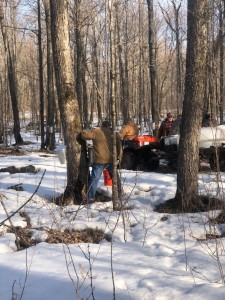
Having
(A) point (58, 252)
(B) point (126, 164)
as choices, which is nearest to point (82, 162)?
(A) point (58, 252)

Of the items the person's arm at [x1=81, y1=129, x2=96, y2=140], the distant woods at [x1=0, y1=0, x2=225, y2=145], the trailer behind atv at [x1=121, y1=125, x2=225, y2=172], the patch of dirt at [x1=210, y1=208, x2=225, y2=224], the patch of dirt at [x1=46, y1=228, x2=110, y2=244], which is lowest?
the patch of dirt at [x1=46, y1=228, x2=110, y2=244]

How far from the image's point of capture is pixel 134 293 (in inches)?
141

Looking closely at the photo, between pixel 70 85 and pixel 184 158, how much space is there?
8.11 feet

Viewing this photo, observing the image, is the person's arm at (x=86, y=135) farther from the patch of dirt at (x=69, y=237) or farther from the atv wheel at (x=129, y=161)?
the atv wheel at (x=129, y=161)

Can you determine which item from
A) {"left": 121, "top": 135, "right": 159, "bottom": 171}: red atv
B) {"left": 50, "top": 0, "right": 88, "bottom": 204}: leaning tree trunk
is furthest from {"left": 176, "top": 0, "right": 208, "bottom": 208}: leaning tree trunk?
{"left": 121, "top": 135, "right": 159, "bottom": 171}: red atv

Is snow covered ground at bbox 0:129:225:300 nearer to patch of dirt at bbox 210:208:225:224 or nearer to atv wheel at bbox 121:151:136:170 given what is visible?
patch of dirt at bbox 210:208:225:224

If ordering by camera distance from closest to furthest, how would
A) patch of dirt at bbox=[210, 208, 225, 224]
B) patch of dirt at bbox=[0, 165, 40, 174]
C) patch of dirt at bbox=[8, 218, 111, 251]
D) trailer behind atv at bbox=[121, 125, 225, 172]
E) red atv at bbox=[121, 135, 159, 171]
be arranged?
patch of dirt at bbox=[8, 218, 111, 251] < patch of dirt at bbox=[210, 208, 225, 224] < patch of dirt at bbox=[0, 165, 40, 174] < trailer behind atv at bbox=[121, 125, 225, 172] < red atv at bbox=[121, 135, 159, 171]

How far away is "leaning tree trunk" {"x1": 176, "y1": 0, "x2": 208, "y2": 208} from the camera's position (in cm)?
643

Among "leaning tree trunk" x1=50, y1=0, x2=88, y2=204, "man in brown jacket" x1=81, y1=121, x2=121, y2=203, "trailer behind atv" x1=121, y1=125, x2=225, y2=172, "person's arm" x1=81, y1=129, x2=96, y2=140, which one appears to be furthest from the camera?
"trailer behind atv" x1=121, y1=125, x2=225, y2=172

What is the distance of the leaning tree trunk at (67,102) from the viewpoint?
24.2ft

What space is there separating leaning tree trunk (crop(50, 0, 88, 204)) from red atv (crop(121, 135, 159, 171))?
3804 millimetres

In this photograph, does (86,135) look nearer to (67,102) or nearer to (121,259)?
(67,102)

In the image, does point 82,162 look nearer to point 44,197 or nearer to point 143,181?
point 44,197

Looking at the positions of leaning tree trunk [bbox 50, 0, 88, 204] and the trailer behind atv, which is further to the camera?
the trailer behind atv
